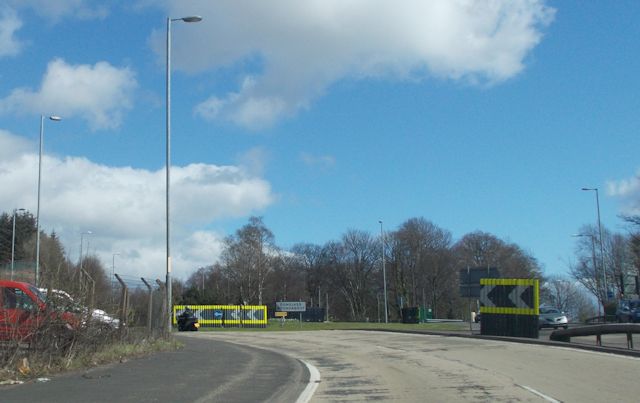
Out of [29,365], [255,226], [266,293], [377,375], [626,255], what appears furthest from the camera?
[266,293]

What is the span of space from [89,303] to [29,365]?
2.85m

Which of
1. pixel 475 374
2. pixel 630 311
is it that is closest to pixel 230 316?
pixel 630 311

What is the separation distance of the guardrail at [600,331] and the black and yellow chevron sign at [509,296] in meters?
2.35

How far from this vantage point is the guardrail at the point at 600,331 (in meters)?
20.1

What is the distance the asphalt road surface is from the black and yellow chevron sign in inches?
501

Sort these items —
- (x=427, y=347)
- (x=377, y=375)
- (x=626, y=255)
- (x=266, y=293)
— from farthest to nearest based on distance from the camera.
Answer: (x=266, y=293)
(x=626, y=255)
(x=427, y=347)
(x=377, y=375)

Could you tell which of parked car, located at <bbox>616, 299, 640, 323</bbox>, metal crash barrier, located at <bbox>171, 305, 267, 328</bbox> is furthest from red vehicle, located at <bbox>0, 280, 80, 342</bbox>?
metal crash barrier, located at <bbox>171, 305, 267, 328</bbox>

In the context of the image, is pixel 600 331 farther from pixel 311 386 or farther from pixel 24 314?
pixel 24 314

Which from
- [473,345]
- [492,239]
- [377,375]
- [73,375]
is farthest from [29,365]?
[492,239]

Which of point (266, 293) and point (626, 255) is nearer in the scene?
point (626, 255)

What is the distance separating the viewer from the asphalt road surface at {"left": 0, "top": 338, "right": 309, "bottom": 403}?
441 inches

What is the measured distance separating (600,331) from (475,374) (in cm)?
871

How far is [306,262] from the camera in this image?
12231 centimetres

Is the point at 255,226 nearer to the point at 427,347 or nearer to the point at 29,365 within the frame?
the point at 427,347
